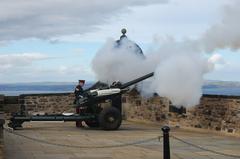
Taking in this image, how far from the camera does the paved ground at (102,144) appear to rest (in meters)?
11.2

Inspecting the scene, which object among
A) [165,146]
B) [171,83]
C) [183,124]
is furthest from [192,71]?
[165,146]

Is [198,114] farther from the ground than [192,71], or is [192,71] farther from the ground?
[192,71]

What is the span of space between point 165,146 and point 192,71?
7.68 meters

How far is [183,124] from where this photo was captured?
698 inches

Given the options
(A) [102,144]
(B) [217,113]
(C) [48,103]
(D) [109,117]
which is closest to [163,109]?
(D) [109,117]

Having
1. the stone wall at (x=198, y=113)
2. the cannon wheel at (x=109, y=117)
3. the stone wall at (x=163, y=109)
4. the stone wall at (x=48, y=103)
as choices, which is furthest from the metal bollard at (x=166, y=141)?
the stone wall at (x=48, y=103)

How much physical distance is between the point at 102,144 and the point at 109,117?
3319mm

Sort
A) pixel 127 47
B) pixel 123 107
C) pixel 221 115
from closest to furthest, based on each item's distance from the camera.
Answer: pixel 221 115, pixel 127 47, pixel 123 107

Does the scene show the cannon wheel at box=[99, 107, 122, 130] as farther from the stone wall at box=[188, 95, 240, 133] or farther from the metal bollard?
the metal bollard

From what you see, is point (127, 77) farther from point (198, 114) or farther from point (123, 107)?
point (123, 107)

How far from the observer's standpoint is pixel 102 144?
13180 millimetres

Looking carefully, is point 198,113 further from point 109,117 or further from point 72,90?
point 72,90

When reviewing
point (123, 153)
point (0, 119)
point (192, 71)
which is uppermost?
point (192, 71)

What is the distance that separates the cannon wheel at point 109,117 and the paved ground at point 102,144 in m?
0.25
